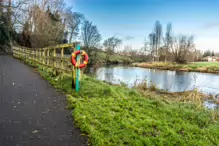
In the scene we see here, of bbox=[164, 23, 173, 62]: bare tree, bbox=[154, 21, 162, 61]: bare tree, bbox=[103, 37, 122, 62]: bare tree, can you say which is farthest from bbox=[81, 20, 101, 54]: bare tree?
bbox=[164, 23, 173, 62]: bare tree

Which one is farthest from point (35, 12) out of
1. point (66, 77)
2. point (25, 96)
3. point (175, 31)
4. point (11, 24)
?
point (175, 31)

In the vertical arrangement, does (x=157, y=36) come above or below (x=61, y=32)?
above

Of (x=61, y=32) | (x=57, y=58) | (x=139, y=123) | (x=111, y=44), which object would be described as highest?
(x=111, y=44)

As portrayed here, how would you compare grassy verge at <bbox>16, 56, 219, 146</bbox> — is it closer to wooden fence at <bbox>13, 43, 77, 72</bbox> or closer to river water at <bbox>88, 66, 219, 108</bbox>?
wooden fence at <bbox>13, 43, 77, 72</bbox>

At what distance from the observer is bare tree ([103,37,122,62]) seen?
1444 inches

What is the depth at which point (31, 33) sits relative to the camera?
1906 centimetres

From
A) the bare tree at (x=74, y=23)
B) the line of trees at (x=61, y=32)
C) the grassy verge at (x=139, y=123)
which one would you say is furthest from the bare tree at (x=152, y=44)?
the grassy verge at (x=139, y=123)

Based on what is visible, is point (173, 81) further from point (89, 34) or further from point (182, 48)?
point (182, 48)

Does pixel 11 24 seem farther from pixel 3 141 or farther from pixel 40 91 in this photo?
pixel 3 141

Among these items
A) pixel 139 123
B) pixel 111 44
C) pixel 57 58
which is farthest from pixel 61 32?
pixel 139 123

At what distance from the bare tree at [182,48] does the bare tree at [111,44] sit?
13.5 meters

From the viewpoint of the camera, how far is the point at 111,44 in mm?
38125

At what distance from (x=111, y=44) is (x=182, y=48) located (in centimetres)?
1625

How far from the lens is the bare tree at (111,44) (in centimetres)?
3669
